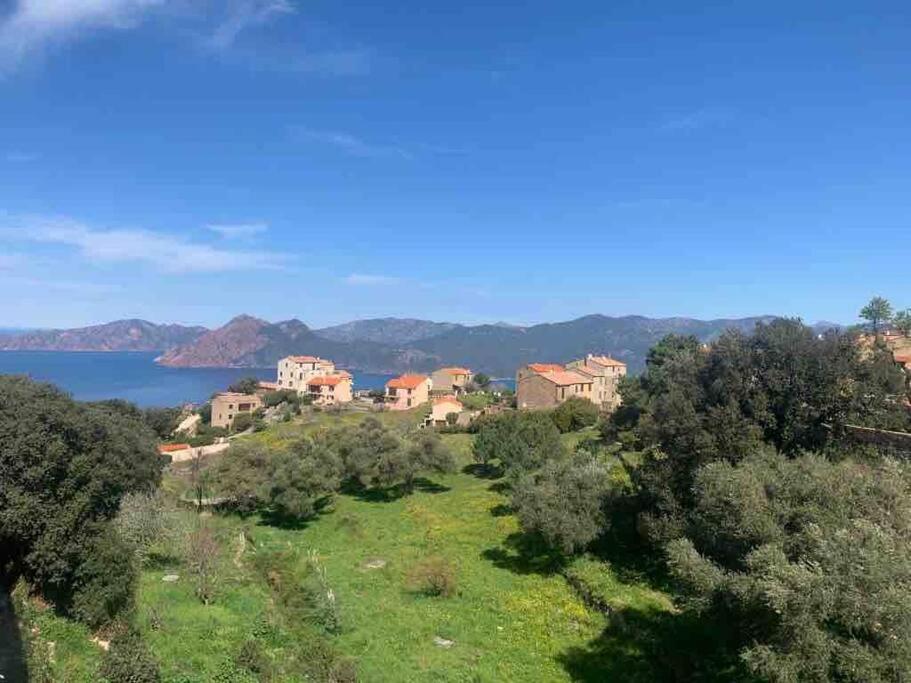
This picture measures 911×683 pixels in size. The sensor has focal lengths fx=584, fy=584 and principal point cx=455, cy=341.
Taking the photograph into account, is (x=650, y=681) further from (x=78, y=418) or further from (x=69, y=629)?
(x=78, y=418)

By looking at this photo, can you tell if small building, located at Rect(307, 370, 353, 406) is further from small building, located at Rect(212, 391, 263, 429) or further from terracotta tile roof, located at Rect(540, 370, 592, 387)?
terracotta tile roof, located at Rect(540, 370, 592, 387)

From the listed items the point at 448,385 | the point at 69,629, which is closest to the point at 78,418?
the point at 69,629

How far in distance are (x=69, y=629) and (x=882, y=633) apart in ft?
67.5

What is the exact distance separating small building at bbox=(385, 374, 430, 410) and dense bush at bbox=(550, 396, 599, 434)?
35704 mm

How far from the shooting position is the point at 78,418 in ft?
76.7

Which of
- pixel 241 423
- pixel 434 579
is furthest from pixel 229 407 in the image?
pixel 434 579

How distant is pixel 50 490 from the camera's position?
66.0 ft

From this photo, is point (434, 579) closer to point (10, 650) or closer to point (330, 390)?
point (10, 650)

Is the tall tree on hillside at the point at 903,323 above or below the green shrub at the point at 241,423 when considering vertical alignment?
above

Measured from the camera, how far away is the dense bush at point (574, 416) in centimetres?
6147

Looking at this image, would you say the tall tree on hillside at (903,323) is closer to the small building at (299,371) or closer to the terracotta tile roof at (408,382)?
the terracotta tile roof at (408,382)

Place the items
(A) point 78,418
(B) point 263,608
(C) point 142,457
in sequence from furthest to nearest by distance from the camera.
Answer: (C) point 142,457
(A) point 78,418
(B) point 263,608

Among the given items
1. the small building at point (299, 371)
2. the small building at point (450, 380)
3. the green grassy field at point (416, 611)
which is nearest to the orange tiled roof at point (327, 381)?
the small building at point (299, 371)

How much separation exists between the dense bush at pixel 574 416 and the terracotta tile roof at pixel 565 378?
14.2m
